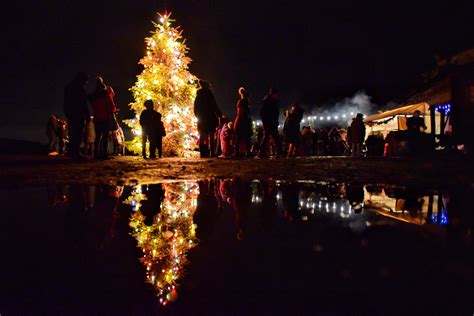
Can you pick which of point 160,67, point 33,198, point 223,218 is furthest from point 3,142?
point 223,218

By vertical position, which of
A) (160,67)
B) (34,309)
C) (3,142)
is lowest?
(34,309)

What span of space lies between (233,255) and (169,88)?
1661cm

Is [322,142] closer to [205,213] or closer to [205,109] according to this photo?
[205,109]

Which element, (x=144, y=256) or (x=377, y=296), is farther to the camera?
(x=144, y=256)

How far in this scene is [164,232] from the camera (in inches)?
75.3

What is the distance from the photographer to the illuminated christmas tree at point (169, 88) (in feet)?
56.7

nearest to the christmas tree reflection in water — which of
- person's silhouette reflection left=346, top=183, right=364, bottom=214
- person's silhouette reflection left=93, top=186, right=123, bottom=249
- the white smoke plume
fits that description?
person's silhouette reflection left=93, top=186, right=123, bottom=249

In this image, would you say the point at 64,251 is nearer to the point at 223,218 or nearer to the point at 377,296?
the point at 223,218

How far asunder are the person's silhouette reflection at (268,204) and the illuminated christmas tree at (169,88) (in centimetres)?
1367

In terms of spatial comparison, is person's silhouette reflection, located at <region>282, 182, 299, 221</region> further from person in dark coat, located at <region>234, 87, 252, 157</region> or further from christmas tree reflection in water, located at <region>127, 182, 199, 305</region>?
person in dark coat, located at <region>234, 87, 252, 157</region>

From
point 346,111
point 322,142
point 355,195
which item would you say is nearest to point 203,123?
point 355,195

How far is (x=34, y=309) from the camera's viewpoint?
1.08 meters

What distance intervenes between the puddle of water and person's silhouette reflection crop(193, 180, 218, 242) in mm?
11

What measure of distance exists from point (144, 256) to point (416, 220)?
1562mm
